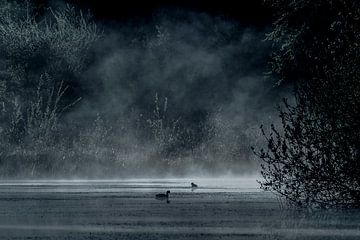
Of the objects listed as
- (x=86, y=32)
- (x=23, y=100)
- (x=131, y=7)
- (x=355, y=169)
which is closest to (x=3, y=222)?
(x=355, y=169)

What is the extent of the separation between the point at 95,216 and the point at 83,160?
25.9m

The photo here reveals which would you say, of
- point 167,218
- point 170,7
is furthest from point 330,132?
point 170,7

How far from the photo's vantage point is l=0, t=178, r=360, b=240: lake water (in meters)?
16.8

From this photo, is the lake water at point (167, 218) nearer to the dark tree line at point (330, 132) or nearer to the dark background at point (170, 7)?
the dark tree line at point (330, 132)

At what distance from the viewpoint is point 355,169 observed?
19.6 m

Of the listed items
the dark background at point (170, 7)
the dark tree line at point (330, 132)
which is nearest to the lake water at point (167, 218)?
the dark tree line at point (330, 132)

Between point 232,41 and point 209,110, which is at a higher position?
point 232,41

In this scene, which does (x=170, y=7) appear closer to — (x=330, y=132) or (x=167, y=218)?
(x=167, y=218)

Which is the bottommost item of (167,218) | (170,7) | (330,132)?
(167,218)

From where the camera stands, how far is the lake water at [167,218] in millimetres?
16750

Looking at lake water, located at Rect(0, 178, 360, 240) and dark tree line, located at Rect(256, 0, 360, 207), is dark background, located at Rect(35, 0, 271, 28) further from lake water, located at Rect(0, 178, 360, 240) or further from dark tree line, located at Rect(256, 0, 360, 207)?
dark tree line, located at Rect(256, 0, 360, 207)

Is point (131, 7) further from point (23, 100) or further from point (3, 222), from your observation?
point (3, 222)

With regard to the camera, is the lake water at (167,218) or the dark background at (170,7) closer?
the lake water at (167,218)

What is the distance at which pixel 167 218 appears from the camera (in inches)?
816
